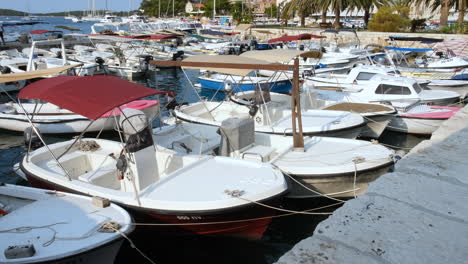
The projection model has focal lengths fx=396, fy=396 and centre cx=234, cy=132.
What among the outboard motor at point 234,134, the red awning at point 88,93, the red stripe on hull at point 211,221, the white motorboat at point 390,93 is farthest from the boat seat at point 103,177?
the white motorboat at point 390,93

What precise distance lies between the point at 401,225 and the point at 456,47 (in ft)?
106

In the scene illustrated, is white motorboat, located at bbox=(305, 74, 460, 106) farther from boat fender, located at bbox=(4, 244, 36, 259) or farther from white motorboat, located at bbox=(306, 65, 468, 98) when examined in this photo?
boat fender, located at bbox=(4, 244, 36, 259)

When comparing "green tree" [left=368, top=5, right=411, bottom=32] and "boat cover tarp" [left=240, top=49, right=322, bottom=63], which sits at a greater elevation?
"green tree" [left=368, top=5, right=411, bottom=32]

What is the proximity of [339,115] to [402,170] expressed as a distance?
9.43 m

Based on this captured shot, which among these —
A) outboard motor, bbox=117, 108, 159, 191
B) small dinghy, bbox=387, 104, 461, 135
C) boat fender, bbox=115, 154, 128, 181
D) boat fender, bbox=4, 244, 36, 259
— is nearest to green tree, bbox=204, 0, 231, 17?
small dinghy, bbox=387, 104, 461, 135

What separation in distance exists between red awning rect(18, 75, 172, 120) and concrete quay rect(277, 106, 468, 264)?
17.0 feet

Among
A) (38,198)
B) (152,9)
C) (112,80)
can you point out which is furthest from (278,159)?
(152,9)

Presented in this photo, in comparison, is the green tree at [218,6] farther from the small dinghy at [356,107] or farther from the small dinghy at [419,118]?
the small dinghy at [419,118]

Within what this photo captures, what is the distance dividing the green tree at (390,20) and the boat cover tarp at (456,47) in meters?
12.0

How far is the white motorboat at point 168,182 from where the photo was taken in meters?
6.99

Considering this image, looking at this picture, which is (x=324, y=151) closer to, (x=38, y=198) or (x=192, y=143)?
(x=192, y=143)

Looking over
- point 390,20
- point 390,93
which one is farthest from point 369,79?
point 390,20

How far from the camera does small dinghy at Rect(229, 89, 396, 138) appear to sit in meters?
13.9

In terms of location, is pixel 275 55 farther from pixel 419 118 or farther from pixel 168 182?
pixel 168 182
